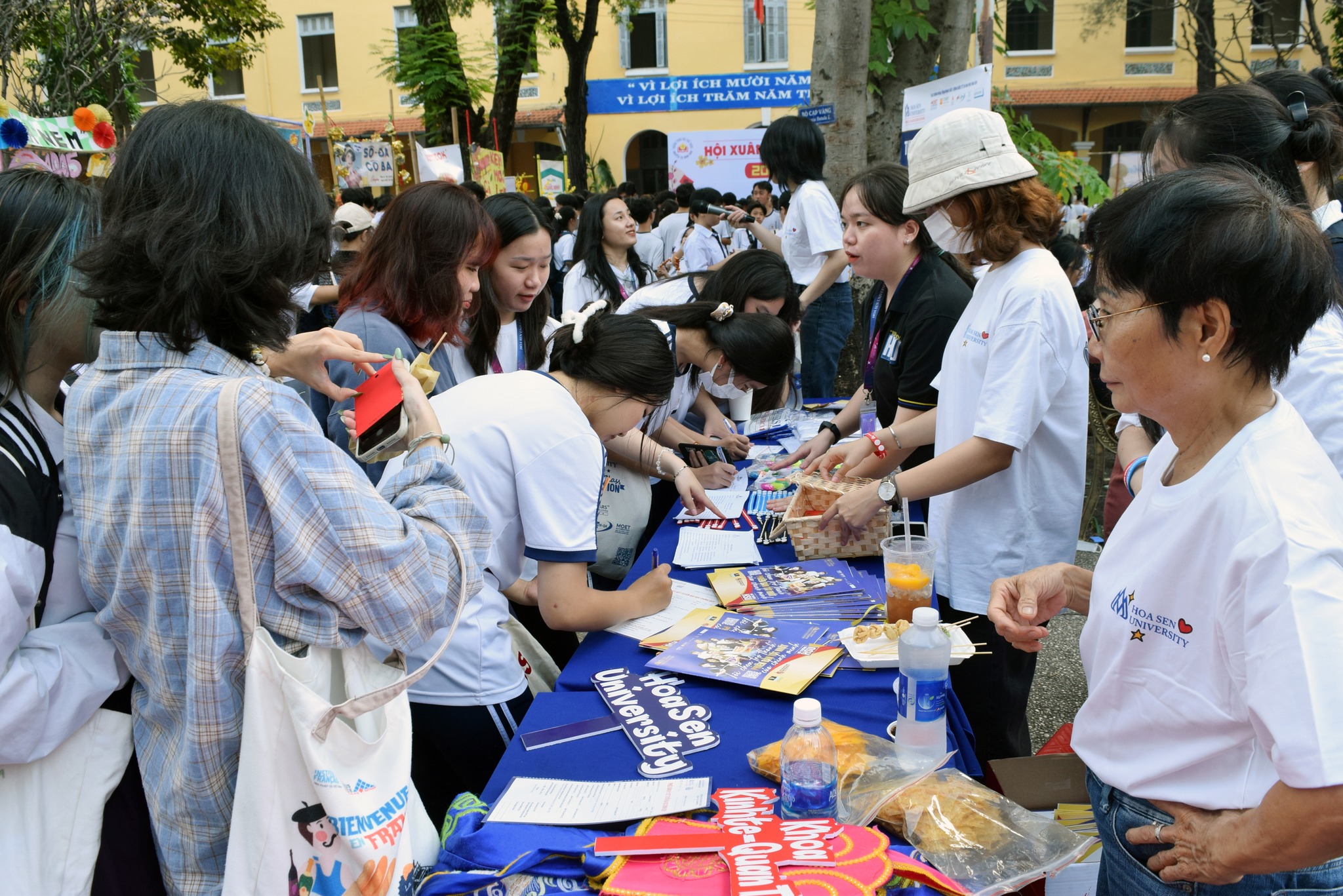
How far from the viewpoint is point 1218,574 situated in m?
1.03

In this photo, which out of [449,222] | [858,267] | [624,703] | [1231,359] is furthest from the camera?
[858,267]

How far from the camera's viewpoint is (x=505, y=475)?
188 centimetres

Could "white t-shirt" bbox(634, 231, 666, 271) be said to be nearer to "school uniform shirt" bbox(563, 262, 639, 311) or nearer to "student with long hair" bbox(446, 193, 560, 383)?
"school uniform shirt" bbox(563, 262, 639, 311)

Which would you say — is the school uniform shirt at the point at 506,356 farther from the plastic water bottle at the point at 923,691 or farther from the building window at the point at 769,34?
the building window at the point at 769,34

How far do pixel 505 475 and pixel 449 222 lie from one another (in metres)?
1.04

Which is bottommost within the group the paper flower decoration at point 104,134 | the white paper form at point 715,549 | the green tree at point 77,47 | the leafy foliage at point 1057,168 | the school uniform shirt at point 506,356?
the white paper form at point 715,549

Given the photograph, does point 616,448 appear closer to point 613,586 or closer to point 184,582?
point 613,586

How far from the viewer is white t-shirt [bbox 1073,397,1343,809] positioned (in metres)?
0.91

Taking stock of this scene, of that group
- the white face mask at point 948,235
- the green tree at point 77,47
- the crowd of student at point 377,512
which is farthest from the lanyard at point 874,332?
the green tree at point 77,47

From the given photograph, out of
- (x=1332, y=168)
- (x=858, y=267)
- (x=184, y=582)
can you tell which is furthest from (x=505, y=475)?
(x=1332, y=168)

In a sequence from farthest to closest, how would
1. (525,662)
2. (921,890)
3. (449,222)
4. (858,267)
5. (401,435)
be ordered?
(858,267)
(449,222)
(525,662)
(401,435)
(921,890)

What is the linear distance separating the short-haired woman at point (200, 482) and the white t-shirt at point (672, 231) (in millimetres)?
8323

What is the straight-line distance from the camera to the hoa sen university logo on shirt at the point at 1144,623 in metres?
1.09

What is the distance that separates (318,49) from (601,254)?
22659 mm
